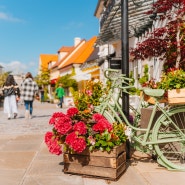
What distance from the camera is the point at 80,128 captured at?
4000 millimetres

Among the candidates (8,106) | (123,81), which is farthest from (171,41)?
(8,106)

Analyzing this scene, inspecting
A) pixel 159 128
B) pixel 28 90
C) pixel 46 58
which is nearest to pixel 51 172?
pixel 159 128

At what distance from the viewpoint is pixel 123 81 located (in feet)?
15.6

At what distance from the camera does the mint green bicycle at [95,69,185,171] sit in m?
4.41

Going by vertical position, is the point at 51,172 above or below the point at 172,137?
below

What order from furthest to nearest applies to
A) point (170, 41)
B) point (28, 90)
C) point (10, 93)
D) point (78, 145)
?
1. point (10, 93)
2. point (28, 90)
3. point (170, 41)
4. point (78, 145)

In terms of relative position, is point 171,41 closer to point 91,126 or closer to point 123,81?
point 123,81

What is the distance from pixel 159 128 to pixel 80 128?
124 cm

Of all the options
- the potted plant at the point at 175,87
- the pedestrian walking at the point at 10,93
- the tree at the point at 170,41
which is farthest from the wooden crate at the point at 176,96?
the pedestrian walking at the point at 10,93

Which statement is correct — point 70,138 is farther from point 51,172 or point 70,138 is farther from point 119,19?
point 119,19

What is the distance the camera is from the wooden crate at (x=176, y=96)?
4273 millimetres

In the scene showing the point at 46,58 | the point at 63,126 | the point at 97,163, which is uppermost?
the point at 46,58

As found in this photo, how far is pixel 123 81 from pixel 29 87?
8091 millimetres

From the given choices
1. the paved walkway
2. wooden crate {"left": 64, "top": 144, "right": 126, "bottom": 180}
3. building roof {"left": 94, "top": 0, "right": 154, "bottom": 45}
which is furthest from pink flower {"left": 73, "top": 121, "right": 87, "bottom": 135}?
building roof {"left": 94, "top": 0, "right": 154, "bottom": 45}
